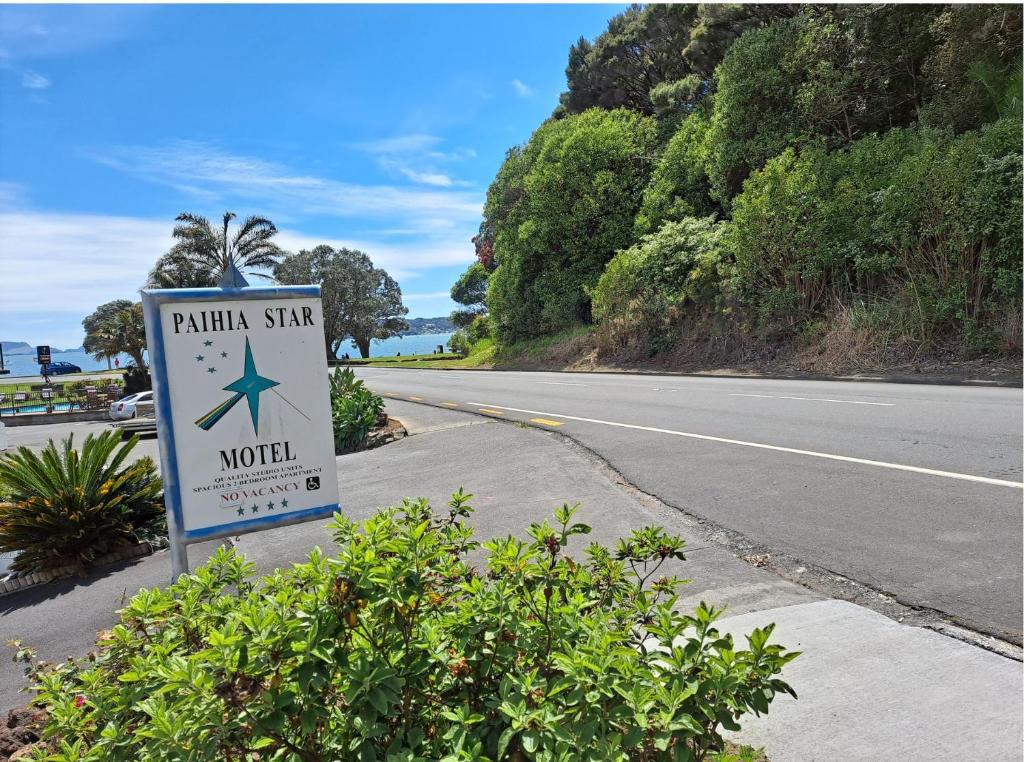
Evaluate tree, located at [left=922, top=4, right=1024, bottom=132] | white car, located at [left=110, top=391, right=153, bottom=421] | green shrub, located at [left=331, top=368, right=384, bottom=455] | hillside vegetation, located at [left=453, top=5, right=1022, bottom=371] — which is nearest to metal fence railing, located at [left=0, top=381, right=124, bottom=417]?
white car, located at [left=110, top=391, right=153, bottom=421]

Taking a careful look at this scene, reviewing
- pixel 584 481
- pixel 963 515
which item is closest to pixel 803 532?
pixel 963 515

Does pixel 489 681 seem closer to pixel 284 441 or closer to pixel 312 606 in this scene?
pixel 312 606

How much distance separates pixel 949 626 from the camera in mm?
3555

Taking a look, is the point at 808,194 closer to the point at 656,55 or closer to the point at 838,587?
the point at 838,587

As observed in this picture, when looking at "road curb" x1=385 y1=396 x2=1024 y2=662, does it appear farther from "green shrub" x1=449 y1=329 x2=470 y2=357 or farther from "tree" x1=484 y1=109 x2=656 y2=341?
"green shrub" x1=449 y1=329 x2=470 y2=357

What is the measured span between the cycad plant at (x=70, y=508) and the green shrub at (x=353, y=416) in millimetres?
4930

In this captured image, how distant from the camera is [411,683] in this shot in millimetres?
1879

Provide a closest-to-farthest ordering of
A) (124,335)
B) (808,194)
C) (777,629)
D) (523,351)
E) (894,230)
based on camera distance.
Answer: (777,629) < (894,230) < (808,194) < (523,351) < (124,335)

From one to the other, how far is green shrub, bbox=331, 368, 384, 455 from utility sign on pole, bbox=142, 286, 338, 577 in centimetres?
790

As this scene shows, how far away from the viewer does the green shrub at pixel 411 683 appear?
1.65 metres

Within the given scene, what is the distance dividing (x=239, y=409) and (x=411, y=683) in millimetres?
2326

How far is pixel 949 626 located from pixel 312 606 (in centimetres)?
343

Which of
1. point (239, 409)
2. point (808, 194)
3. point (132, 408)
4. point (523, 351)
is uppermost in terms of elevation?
point (808, 194)

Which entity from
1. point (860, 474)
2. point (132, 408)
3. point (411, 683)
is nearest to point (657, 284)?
point (860, 474)
